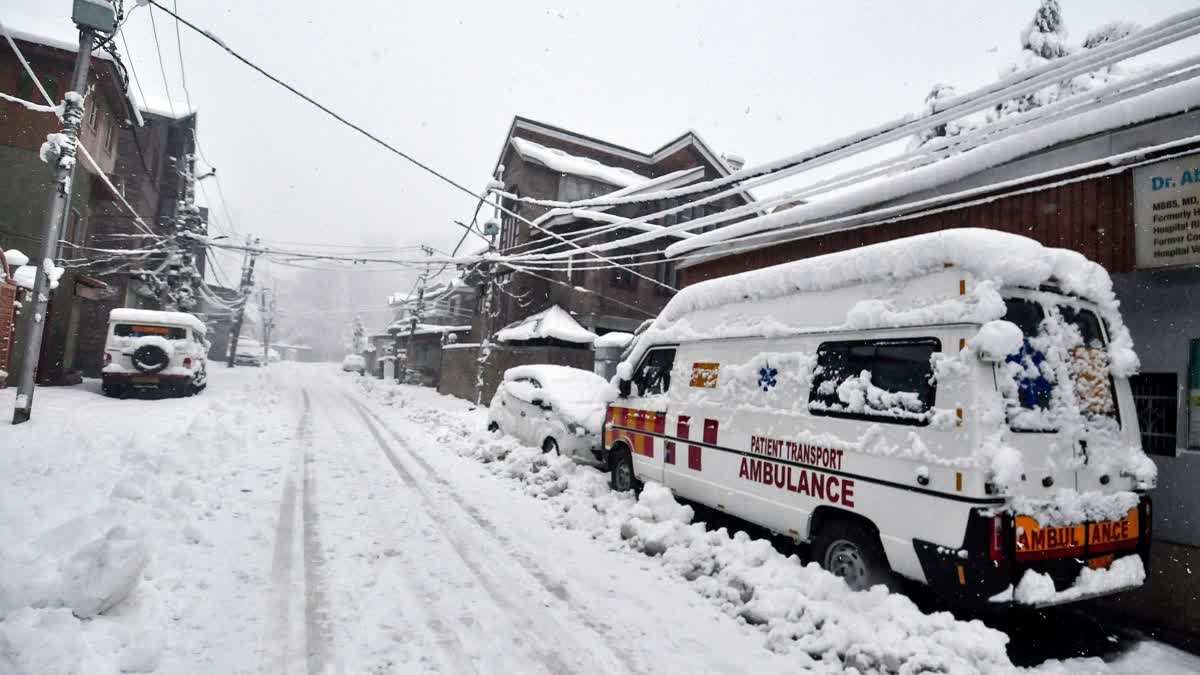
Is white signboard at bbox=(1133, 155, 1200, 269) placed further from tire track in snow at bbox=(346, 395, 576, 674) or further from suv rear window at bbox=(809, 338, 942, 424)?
tire track in snow at bbox=(346, 395, 576, 674)

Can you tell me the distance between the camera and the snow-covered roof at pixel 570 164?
22.3m

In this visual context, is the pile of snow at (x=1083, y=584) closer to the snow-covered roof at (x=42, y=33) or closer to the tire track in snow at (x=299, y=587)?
the tire track in snow at (x=299, y=587)

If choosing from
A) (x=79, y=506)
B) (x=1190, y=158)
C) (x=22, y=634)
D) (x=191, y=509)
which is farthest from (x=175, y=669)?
(x=1190, y=158)

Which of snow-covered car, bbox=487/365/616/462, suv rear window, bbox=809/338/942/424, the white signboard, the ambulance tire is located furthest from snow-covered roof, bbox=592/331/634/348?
the white signboard

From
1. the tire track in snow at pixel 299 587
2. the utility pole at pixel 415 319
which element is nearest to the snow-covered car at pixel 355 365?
the utility pole at pixel 415 319

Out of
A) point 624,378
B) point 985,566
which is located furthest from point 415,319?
point 985,566

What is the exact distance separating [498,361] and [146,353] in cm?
962

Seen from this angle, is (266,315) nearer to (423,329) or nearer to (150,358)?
(423,329)

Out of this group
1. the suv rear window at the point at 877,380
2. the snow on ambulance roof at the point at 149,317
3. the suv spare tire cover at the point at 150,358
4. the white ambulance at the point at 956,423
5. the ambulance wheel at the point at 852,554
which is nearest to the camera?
the white ambulance at the point at 956,423

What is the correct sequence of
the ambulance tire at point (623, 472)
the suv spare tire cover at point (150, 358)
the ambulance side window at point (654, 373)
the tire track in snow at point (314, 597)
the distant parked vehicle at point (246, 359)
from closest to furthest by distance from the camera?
the tire track in snow at point (314, 597) < the ambulance side window at point (654, 373) < the ambulance tire at point (623, 472) < the suv spare tire cover at point (150, 358) < the distant parked vehicle at point (246, 359)

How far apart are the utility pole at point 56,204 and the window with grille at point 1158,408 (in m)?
14.6

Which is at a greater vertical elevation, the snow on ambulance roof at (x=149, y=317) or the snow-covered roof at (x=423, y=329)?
the snow-covered roof at (x=423, y=329)

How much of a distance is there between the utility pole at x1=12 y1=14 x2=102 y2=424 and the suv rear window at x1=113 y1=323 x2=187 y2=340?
591 cm

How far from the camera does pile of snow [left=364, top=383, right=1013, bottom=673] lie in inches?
137
